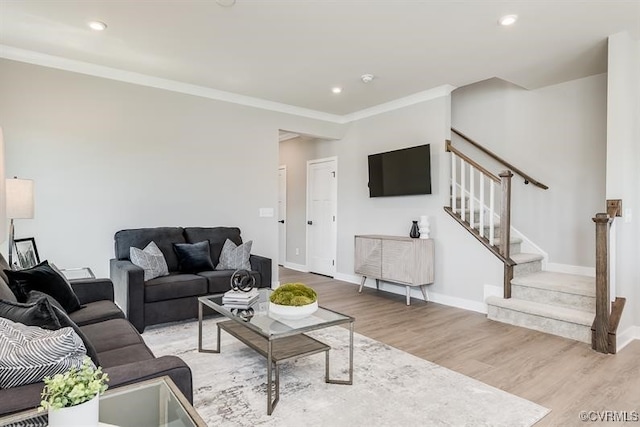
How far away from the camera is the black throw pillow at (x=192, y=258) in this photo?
159 inches

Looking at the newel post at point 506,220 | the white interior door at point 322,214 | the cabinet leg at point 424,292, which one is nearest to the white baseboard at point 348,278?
the white interior door at point 322,214

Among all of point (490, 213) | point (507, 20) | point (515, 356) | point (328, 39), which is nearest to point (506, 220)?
point (490, 213)

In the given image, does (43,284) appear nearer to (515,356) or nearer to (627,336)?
(515,356)


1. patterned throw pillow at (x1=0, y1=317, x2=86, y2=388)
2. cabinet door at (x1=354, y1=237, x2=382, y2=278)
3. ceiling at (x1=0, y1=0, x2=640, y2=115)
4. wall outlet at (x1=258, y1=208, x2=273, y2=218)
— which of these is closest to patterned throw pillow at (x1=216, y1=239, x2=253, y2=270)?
wall outlet at (x1=258, y1=208, x2=273, y2=218)

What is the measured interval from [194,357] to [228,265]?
145 cm

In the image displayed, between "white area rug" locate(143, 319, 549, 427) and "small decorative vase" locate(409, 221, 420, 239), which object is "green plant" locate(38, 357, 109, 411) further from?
"small decorative vase" locate(409, 221, 420, 239)

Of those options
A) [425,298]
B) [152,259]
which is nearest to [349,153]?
[425,298]

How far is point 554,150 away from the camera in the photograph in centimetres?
457

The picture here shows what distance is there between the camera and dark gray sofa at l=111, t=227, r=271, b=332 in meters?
3.40

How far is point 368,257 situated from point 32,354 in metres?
4.27

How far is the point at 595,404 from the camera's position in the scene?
223 centimetres

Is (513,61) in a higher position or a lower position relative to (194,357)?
higher

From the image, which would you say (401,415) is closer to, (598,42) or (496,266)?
(496,266)

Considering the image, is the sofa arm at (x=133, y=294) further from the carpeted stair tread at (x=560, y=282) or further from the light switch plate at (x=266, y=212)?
the carpeted stair tread at (x=560, y=282)
